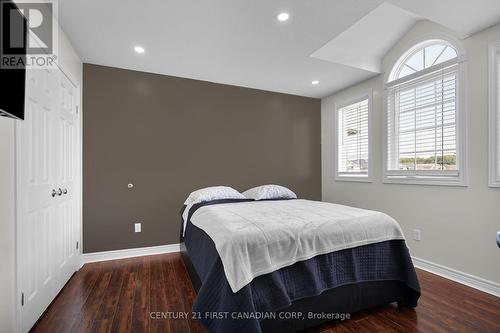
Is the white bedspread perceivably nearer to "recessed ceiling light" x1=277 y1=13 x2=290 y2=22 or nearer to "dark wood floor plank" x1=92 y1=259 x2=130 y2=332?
"dark wood floor plank" x1=92 y1=259 x2=130 y2=332

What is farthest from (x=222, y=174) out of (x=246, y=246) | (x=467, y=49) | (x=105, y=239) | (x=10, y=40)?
(x=467, y=49)

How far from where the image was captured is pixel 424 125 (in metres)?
2.76

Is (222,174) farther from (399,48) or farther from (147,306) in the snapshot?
(399,48)

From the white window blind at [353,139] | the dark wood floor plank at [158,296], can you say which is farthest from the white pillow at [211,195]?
the white window blind at [353,139]

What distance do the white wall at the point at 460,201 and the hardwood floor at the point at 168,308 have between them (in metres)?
0.30

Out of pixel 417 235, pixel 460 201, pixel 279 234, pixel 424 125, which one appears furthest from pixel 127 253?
pixel 424 125

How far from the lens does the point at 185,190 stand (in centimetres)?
336

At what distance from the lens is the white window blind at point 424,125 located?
8.22 feet

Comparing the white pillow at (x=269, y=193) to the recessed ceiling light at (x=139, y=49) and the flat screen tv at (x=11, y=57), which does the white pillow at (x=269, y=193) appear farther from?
the flat screen tv at (x=11, y=57)

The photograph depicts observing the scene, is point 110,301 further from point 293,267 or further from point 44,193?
point 293,267

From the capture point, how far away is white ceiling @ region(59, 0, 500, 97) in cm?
196

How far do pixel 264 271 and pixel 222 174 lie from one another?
2.30 meters

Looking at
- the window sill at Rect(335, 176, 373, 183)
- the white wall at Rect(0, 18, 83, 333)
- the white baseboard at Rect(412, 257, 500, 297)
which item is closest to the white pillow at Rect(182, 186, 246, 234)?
the white wall at Rect(0, 18, 83, 333)

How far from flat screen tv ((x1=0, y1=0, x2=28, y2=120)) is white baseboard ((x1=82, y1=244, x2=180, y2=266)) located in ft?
7.27
